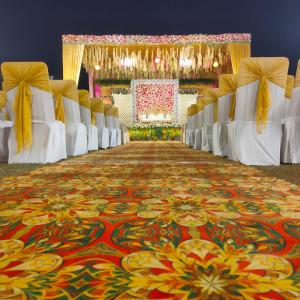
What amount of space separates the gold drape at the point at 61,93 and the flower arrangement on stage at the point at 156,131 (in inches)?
302

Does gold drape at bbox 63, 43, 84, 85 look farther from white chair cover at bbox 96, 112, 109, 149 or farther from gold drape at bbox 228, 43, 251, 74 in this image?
gold drape at bbox 228, 43, 251, 74

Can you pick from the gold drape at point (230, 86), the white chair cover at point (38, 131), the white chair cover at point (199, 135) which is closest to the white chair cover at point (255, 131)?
the gold drape at point (230, 86)

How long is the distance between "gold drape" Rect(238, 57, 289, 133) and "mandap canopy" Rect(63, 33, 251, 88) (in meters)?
7.87

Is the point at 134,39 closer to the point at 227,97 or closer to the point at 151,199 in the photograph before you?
the point at 227,97

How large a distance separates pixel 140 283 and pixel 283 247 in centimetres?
49

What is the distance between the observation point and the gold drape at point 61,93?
417 centimetres

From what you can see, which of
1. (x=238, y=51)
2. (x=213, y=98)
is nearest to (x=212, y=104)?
(x=213, y=98)

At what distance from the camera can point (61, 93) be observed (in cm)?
441

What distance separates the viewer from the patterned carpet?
745 mm

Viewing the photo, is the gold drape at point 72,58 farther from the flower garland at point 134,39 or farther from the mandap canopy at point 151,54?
the flower garland at point 134,39

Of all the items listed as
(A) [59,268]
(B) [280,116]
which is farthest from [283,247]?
(B) [280,116]

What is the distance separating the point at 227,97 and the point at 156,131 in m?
7.95

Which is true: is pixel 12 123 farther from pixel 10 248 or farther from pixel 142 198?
pixel 10 248

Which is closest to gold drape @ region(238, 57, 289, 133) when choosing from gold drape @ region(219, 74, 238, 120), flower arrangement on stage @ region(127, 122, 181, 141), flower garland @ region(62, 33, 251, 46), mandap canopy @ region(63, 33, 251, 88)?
gold drape @ region(219, 74, 238, 120)
